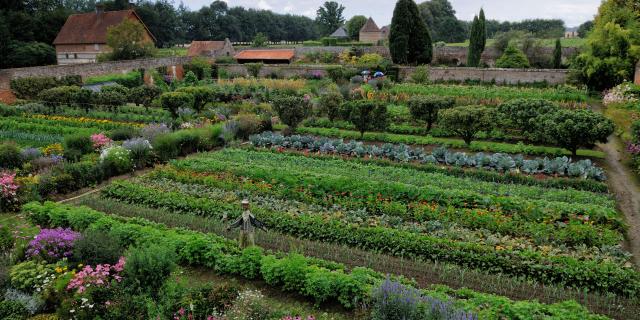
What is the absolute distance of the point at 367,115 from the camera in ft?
62.9

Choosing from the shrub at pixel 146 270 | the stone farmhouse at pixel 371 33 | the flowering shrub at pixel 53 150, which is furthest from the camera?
the stone farmhouse at pixel 371 33

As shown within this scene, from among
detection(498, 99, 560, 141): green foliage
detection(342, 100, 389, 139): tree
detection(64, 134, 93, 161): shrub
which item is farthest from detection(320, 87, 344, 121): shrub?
detection(64, 134, 93, 161): shrub

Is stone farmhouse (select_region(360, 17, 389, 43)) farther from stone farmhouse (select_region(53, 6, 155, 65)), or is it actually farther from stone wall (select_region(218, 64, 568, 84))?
stone farmhouse (select_region(53, 6, 155, 65))

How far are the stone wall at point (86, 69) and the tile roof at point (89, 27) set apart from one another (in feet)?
38.9

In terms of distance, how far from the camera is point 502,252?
29.3ft

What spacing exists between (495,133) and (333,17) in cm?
8059

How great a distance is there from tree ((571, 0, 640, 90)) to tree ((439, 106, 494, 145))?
14.4m

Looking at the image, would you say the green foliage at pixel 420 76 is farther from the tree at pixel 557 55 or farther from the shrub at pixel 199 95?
the shrub at pixel 199 95

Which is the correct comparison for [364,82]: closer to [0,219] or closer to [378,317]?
[0,219]

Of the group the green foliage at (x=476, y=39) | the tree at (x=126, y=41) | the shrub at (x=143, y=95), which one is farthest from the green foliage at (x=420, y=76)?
the tree at (x=126, y=41)

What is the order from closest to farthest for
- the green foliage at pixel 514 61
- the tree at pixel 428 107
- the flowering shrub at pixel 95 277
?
the flowering shrub at pixel 95 277 → the tree at pixel 428 107 → the green foliage at pixel 514 61

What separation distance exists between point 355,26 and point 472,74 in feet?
153

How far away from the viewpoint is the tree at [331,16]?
309 ft

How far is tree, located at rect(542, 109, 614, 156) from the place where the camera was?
50.3ft
